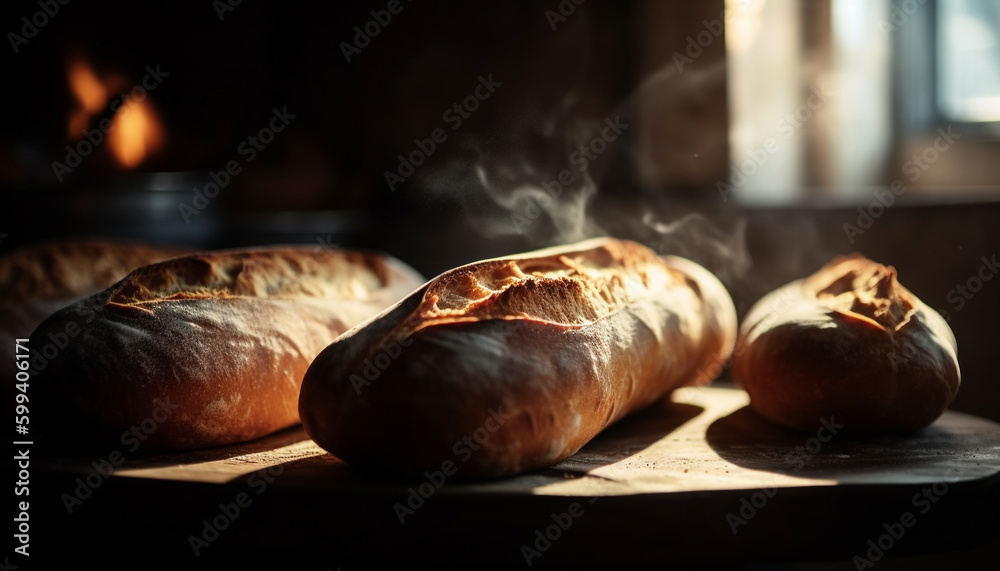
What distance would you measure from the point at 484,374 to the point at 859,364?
3.09 ft

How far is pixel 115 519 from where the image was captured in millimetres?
1552

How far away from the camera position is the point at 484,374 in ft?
5.01

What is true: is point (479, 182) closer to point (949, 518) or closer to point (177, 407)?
point (177, 407)

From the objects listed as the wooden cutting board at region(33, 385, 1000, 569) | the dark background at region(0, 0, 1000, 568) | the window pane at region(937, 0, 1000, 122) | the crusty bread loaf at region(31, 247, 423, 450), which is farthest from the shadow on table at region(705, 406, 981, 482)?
the window pane at region(937, 0, 1000, 122)

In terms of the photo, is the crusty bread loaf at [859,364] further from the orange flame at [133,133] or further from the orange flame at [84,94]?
the orange flame at [84,94]

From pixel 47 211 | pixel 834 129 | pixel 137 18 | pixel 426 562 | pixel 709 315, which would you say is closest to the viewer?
pixel 426 562

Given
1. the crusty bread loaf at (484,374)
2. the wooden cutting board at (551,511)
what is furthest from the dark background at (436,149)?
the wooden cutting board at (551,511)

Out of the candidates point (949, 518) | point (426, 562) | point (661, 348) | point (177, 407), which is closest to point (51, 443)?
point (177, 407)

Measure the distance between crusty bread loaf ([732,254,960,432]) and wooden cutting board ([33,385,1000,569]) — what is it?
0.65 feet

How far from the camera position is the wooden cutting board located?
4.67 ft

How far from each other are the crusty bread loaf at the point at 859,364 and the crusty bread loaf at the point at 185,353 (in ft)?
4.03

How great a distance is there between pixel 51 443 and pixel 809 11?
12.4 ft

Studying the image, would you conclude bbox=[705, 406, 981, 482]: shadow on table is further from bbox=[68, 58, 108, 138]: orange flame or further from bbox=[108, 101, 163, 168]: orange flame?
bbox=[68, 58, 108, 138]: orange flame

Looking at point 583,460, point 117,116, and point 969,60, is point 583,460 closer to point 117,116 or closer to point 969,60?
point 117,116
